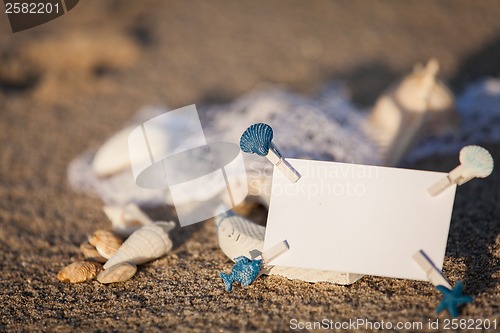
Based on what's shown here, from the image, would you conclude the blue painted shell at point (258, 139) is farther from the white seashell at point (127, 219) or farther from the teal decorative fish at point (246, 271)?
the white seashell at point (127, 219)

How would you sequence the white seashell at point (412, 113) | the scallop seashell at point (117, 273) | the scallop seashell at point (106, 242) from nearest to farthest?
1. the scallop seashell at point (117, 273)
2. the scallop seashell at point (106, 242)
3. the white seashell at point (412, 113)

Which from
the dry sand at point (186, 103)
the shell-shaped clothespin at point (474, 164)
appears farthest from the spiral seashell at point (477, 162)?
the dry sand at point (186, 103)

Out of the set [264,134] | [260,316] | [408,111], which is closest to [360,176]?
[264,134]

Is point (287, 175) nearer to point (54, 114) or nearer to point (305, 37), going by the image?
point (54, 114)

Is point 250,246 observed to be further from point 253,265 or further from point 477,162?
point 477,162

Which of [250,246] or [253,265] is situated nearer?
[253,265]

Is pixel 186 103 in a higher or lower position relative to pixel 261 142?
higher

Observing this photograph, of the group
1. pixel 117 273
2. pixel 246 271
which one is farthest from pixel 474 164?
pixel 117 273
